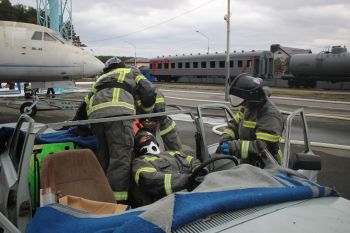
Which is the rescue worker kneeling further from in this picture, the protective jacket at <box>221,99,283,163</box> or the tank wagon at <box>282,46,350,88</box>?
the tank wagon at <box>282,46,350,88</box>

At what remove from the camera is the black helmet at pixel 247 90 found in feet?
13.2

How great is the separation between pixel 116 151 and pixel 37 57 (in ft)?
35.1

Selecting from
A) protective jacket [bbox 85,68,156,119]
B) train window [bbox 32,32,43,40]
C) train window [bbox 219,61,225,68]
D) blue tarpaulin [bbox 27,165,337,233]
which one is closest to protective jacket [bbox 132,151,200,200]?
blue tarpaulin [bbox 27,165,337,233]

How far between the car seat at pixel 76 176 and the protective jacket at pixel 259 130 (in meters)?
1.57

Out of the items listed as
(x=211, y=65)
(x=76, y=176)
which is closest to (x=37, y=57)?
(x=76, y=176)

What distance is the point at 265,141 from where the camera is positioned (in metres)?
3.93

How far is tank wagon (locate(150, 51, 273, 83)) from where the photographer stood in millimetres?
36719

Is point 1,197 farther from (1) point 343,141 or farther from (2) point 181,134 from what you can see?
(1) point 343,141

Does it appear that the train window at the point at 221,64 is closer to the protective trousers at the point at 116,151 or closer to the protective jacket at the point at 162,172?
the protective trousers at the point at 116,151

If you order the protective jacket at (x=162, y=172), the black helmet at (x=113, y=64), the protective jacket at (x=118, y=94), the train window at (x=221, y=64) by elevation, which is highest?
the train window at (x=221, y=64)

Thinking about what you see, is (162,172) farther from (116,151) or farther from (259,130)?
(259,130)

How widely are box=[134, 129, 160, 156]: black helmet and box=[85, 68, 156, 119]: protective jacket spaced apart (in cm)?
53

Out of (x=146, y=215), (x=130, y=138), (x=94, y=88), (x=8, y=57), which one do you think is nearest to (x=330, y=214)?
(x=146, y=215)

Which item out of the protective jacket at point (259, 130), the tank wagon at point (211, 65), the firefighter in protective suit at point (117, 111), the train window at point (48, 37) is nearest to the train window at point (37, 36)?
the train window at point (48, 37)
